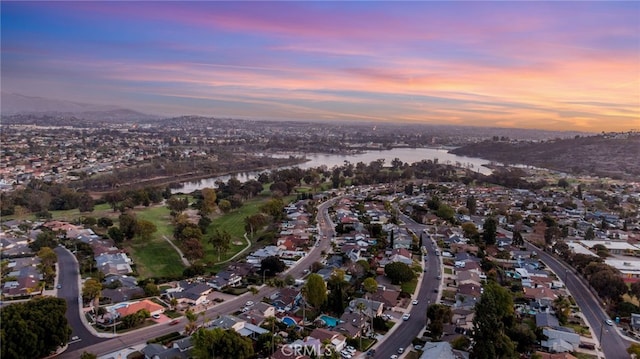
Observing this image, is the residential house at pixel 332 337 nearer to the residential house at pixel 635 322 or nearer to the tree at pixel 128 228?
the residential house at pixel 635 322

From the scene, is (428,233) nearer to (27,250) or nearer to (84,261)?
(84,261)

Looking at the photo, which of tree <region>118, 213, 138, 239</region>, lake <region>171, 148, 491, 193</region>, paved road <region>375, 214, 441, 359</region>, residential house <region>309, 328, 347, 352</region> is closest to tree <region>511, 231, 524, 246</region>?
paved road <region>375, 214, 441, 359</region>

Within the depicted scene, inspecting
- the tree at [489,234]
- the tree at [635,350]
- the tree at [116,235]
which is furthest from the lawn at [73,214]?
the tree at [635,350]

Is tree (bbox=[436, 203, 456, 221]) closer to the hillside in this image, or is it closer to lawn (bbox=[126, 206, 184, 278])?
lawn (bbox=[126, 206, 184, 278])

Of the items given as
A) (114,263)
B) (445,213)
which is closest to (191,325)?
(114,263)

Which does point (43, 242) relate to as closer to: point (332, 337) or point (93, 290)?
point (93, 290)

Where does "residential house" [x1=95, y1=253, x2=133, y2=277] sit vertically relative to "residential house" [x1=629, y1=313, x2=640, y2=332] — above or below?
A: below

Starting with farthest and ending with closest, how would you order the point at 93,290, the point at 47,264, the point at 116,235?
the point at 116,235 < the point at 47,264 < the point at 93,290
